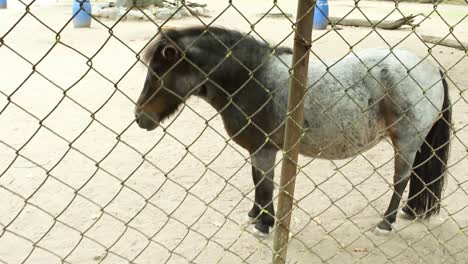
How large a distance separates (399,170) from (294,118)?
164 cm

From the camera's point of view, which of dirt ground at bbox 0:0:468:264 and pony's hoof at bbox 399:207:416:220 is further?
pony's hoof at bbox 399:207:416:220

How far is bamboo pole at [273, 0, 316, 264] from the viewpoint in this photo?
1.92 meters

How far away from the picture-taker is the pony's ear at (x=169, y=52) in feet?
8.77

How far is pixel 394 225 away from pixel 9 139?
12.6ft

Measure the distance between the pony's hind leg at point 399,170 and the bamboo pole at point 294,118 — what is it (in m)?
1.22

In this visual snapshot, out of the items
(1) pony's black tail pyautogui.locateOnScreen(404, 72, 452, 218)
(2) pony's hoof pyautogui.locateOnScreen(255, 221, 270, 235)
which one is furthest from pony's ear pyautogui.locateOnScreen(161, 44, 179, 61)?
(1) pony's black tail pyautogui.locateOnScreen(404, 72, 452, 218)

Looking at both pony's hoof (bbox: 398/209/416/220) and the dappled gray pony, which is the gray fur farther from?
pony's hoof (bbox: 398/209/416/220)

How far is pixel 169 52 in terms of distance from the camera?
8.93ft

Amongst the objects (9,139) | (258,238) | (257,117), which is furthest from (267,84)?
(9,139)

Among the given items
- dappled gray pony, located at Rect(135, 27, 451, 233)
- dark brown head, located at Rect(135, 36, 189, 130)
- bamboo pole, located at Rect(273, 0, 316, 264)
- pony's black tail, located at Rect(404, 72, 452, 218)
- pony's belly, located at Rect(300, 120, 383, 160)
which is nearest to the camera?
bamboo pole, located at Rect(273, 0, 316, 264)

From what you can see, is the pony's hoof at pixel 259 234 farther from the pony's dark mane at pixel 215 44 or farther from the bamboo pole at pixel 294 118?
the pony's dark mane at pixel 215 44

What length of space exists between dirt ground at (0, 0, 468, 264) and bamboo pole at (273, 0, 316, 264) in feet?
0.88

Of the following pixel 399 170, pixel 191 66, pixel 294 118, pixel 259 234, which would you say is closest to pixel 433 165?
pixel 399 170

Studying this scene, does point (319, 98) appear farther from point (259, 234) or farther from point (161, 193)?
point (161, 193)
